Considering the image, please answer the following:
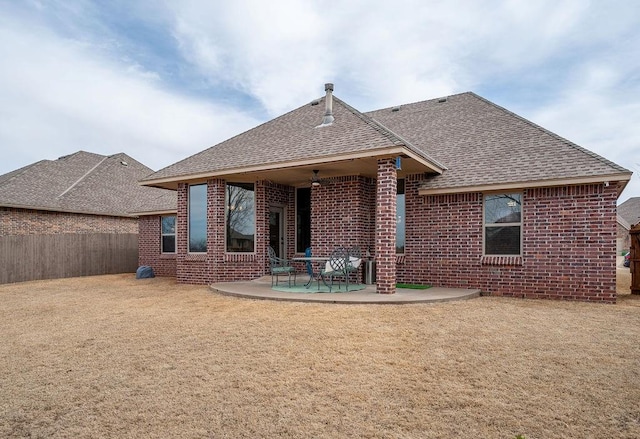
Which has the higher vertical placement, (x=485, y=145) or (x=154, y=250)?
(x=485, y=145)

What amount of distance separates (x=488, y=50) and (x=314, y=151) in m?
8.47

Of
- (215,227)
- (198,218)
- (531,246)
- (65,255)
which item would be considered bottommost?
(65,255)

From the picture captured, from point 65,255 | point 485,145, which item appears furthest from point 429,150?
point 65,255

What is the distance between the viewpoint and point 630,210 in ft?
136

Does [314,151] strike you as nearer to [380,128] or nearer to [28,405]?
[380,128]

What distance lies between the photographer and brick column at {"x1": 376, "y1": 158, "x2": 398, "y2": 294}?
8328 mm

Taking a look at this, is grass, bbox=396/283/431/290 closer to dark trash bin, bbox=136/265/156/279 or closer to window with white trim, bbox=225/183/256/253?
window with white trim, bbox=225/183/256/253

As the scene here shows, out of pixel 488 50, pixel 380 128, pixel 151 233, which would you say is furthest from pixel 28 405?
pixel 488 50

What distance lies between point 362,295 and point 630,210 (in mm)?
45704

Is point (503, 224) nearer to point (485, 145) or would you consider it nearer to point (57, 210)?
point (485, 145)

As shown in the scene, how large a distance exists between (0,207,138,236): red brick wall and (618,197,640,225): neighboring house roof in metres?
42.4

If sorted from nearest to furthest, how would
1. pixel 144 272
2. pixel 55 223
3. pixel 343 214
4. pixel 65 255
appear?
1. pixel 343 214
2. pixel 144 272
3. pixel 65 255
4. pixel 55 223

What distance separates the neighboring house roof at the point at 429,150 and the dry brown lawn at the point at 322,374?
3.30 metres

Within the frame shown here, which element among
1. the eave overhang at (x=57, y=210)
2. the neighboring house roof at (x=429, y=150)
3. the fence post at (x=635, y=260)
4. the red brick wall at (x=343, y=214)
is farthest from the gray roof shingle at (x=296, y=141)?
the fence post at (x=635, y=260)
